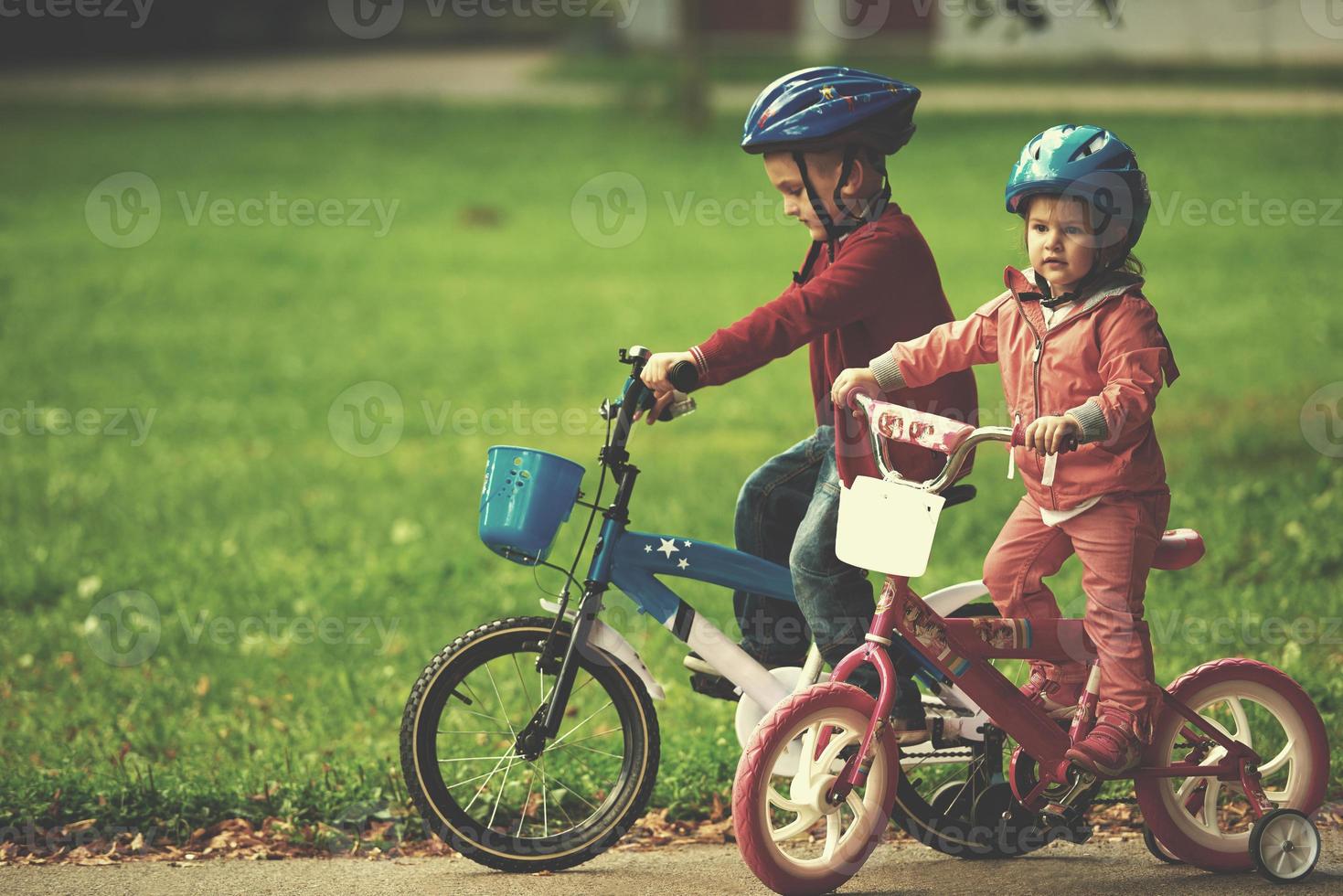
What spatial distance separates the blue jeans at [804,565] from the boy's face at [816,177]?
590 millimetres

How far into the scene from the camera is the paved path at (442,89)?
22.7 m

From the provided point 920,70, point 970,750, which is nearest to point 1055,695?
point 970,750

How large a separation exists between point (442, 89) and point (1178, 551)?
25732 millimetres

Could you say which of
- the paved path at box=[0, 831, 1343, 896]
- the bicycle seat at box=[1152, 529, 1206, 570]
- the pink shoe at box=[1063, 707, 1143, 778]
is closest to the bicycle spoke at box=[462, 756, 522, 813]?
the paved path at box=[0, 831, 1343, 896]

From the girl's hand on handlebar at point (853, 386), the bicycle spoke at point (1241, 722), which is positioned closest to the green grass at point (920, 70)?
the bicycle spoke at point (1241, 722)

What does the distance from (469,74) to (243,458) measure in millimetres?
22211

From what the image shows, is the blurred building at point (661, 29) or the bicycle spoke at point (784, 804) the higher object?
the blurred building at point (661, 29)

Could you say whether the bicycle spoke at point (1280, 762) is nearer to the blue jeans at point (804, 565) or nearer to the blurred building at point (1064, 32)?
the blue jeans at point (804, 565)

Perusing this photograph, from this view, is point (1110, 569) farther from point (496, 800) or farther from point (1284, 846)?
point (496, 800)

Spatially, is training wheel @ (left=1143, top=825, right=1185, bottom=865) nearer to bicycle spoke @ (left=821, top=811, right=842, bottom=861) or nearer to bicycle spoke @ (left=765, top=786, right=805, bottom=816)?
bicycle spoke @ (left=821, top=811, right=842, bottom=861)

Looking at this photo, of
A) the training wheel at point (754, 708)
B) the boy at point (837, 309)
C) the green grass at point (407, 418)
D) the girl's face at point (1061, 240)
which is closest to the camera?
the girl's face at point (1061, 240)

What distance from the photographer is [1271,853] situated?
3.88 meters

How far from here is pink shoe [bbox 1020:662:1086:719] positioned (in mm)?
3959

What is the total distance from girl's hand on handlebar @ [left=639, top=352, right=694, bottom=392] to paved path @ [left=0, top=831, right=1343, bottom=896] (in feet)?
4.22
